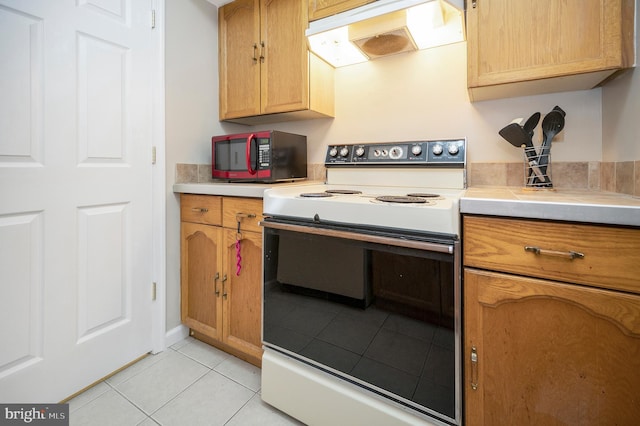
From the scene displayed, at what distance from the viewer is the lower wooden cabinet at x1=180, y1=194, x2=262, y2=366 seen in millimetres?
1505

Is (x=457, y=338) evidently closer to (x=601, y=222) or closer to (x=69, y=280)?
(x=601, y=222)

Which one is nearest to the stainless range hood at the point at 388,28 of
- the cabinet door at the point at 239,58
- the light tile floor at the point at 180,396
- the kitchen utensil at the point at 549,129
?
the cabinet door at the point at 239,58

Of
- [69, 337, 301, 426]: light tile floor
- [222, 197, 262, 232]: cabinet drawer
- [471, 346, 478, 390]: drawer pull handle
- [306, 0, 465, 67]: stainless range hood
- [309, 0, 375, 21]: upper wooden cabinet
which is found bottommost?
[69, 337, 301, 426]: light tile floor

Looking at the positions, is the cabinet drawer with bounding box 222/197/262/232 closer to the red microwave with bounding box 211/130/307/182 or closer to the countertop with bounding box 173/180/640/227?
the red microwave with bounding box 211/130/307/182

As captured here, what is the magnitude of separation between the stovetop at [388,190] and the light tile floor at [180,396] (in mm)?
889

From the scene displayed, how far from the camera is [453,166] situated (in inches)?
54.6

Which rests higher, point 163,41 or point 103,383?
point 163,41

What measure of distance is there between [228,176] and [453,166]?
127 cm

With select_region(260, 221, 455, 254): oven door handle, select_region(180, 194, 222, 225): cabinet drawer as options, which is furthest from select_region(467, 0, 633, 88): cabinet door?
select_region(180, 194, 222, 225): cabinet drawer

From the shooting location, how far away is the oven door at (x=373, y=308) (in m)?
0.91

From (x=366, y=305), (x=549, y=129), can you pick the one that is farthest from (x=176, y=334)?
(x=549, y=129)

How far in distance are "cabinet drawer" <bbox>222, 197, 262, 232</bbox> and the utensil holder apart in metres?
1.25

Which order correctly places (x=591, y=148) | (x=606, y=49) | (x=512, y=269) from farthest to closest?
(x=591, y=148) < (x=606, y=49) < (x=512, y=269)

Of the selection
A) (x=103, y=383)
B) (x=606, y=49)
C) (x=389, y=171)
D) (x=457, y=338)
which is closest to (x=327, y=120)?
(x=389, y=171)
